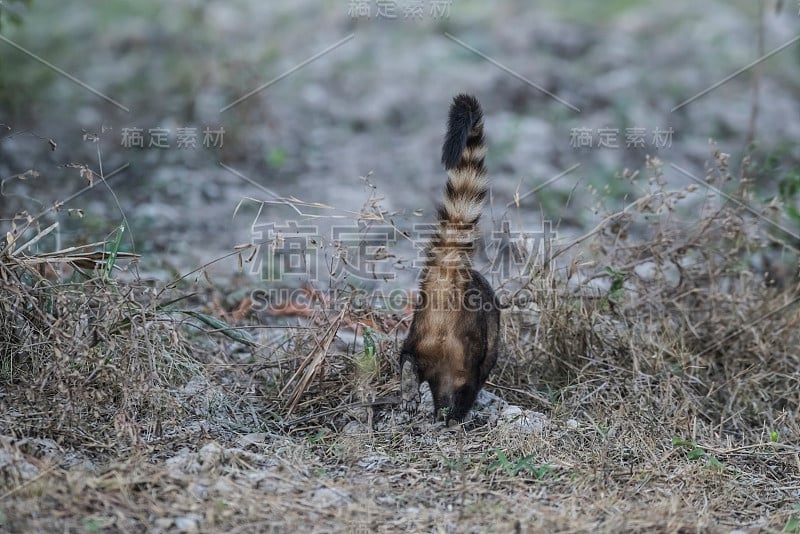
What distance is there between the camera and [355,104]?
1216 cm

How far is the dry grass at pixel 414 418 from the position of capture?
12.6 ft

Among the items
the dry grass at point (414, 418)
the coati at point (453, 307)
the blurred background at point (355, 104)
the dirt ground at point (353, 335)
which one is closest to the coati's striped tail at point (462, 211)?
the coati at point (453, 307)

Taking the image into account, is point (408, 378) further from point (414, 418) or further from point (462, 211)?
point (462, 211)

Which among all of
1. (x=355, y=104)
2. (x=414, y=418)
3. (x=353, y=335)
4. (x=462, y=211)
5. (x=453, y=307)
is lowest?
(x=414, y=418)

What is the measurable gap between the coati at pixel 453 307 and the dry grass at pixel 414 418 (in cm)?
20

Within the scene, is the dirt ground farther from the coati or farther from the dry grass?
the coati

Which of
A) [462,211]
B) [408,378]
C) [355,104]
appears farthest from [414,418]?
[355,104]

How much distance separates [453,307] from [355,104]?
25.5 ft

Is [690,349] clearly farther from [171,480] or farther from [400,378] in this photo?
[171,480]

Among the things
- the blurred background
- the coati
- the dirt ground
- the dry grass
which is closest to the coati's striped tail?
the coati

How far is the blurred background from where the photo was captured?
345 inches

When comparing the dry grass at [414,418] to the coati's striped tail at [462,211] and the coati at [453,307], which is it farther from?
the coati's striped tail at [462,211]

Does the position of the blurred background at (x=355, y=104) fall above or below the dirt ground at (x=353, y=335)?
above

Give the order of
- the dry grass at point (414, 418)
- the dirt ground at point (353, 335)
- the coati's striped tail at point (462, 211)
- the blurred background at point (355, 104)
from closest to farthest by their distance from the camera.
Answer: the dry grass at point (414, 418), the dirt ground at point (353, 335), the coati's striped tail at point (462, 211), the blurred background at point (355, 104)
